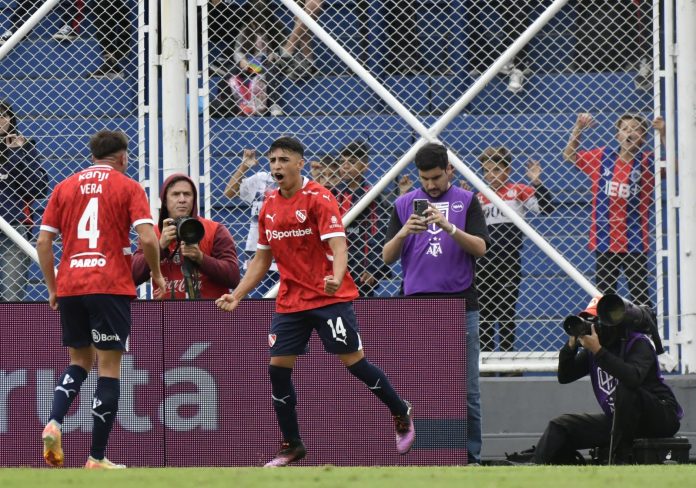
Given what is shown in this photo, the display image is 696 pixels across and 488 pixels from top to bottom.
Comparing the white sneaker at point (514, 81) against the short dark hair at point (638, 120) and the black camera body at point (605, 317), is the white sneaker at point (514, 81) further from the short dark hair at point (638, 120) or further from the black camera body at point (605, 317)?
the black camera body at point (605, 317)

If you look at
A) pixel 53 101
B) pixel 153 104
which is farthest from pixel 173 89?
pixel 53 101

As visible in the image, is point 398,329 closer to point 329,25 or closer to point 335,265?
point 335,265

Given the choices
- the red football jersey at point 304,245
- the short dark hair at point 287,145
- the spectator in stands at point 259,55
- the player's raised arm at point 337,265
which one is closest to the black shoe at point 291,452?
the red football jersey at point 304,245

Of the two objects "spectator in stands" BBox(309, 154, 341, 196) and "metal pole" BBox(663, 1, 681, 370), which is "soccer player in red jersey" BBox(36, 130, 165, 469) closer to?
"spectator in stands" BBox(309, 154, 341, 196)

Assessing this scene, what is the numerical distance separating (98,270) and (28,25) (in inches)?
122

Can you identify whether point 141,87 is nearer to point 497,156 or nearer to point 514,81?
point 497,156

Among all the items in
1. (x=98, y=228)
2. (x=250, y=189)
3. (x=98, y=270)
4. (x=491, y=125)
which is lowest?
(x=98, y=270)

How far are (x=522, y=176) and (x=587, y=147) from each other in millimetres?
521

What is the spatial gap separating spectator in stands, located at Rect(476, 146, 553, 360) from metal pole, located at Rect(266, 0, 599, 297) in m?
0.16

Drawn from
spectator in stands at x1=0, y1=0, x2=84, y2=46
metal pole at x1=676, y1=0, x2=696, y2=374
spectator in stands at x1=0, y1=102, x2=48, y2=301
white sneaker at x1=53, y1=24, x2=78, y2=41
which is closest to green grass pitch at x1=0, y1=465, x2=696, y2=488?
metal pole at x1=676, y1=0, x2=696, y2=374

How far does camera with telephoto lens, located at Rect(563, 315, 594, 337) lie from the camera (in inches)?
303

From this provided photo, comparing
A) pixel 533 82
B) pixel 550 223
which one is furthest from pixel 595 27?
pixel 550 223

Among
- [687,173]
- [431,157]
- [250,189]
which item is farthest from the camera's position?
[250,189]

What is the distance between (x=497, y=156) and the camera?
9.59 metres
